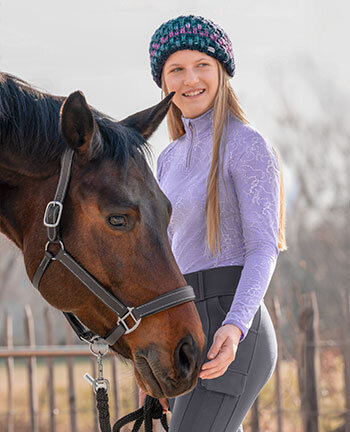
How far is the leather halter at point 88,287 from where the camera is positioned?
1737 millimetres

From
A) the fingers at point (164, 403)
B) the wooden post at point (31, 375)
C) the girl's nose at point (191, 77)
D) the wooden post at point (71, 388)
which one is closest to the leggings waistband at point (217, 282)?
the fingers at point (164, 403)

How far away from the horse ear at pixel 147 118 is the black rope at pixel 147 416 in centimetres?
93

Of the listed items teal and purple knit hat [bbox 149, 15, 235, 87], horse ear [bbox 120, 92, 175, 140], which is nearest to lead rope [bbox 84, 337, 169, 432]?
horse ear [bbox 120, 92, 175, 140]

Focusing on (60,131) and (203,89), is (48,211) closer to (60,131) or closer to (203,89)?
(60,131)

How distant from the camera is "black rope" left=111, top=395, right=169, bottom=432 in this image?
1.95 metres

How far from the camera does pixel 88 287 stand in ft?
5.91

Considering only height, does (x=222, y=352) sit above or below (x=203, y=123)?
below

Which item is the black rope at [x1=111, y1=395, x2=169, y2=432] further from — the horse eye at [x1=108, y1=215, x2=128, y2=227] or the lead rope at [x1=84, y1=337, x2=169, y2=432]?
the horse eye at [x1=108, y1=215, x2=128, y2=227]

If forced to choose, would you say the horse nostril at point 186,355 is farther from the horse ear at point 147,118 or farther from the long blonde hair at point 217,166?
the horse ear at point 147,118

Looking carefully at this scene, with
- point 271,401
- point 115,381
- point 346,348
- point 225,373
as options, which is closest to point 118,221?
point 225,373

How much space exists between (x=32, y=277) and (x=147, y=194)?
466mm

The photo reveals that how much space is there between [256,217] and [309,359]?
11.9 feet

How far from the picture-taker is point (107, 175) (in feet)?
6.10

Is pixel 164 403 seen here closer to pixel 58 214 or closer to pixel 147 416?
pixel 147 416
